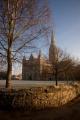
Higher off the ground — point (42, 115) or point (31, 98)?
point (31, 98)

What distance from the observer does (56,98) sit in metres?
14.1

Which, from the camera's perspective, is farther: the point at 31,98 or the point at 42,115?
the point at 31,98

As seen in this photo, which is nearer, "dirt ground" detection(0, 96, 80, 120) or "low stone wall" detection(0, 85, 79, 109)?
"dirt ground" detection(0, 96, 80, 120)

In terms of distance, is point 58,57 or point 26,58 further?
point 58,57

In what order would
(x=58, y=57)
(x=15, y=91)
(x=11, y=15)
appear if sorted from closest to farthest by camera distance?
(x=15, y=91) < (x=11, y=15) < (x=58, y=57)

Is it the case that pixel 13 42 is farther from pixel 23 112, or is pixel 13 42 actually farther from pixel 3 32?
pixel 23 112

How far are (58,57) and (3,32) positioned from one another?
2146 centimetres

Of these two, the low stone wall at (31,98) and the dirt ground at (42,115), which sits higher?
the low stone wall at (31,98)

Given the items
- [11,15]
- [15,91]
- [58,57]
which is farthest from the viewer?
[58,57]

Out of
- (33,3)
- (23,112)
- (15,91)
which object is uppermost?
(33,3)

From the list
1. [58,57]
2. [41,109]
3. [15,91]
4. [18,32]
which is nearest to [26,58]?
[18,32]

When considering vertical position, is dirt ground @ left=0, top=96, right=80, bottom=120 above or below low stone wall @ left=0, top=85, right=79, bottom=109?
below

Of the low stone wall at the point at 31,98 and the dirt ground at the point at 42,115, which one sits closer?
the dirt ground at the point at 42,115

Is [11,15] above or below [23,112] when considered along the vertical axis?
above
